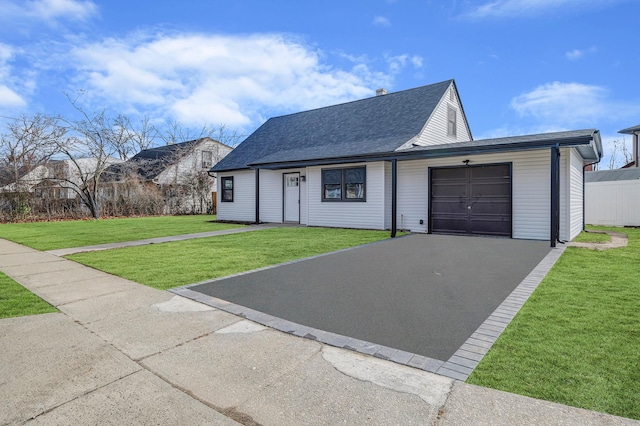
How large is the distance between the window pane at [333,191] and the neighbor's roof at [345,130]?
1.30 metres

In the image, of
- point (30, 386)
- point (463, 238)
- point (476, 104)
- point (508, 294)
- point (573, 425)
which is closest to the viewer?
point (573, 425)

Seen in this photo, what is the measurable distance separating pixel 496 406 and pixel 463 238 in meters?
8.95

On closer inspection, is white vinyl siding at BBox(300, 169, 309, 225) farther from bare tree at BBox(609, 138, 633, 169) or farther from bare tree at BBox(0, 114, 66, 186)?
bare tree at BBox(609, 138, 633, 169)

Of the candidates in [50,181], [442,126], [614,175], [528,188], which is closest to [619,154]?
[614,175]

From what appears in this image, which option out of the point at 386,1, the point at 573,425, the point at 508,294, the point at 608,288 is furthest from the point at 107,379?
the point at 386,1

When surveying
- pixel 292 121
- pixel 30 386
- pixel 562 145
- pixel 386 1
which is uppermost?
pixel 386 1

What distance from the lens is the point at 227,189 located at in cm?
1852

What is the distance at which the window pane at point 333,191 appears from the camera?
44.6 feet

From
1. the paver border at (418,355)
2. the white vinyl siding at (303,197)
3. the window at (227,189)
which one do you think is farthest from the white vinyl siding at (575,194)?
the window at (227,189)

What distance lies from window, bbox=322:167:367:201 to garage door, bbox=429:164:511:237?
2.57 meters

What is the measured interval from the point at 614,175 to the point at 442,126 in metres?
8.14

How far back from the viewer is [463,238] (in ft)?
34.3

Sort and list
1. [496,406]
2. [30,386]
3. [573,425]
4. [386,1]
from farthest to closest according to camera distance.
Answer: [386,1], [30,386], [496,406], [573,425]

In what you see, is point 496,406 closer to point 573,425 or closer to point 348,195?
point 573,425
